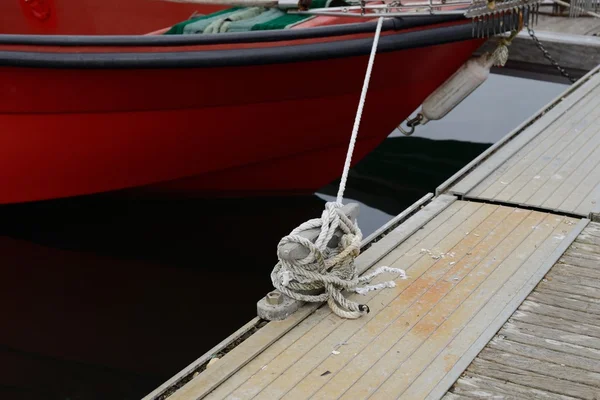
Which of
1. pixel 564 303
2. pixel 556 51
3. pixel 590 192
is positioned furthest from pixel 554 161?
pixel 556 51

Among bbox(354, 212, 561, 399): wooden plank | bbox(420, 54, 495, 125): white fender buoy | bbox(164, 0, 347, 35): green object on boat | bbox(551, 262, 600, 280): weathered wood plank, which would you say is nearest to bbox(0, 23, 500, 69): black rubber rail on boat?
bbox(164, 0, 347, 35): green object on boat

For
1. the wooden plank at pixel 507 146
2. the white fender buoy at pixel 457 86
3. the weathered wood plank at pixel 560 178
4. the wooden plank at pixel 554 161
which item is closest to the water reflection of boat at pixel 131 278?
the white fender buoy at pixel 457 86

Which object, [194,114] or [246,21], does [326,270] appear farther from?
[246,21]

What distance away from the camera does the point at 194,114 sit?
15.9ft

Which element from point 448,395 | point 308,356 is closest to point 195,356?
point 308,356

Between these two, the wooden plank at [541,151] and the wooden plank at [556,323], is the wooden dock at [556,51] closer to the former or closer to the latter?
the wooden plank at [541,151]

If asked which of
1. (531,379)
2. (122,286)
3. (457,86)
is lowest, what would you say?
(122,286)

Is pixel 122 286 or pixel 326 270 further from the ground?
pixel 326 270

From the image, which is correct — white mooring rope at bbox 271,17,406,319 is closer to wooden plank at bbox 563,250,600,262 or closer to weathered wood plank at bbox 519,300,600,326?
weathered wood plank at bbox 519,300,600,326

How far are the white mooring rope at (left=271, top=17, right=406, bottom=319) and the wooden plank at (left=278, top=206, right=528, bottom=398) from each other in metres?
0.13

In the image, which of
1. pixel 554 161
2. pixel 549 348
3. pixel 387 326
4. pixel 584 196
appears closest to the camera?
pixel 549 348

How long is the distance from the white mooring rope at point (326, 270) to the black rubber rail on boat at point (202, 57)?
1.69 m

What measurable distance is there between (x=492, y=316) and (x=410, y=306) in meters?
0.29

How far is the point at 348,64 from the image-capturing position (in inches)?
191
